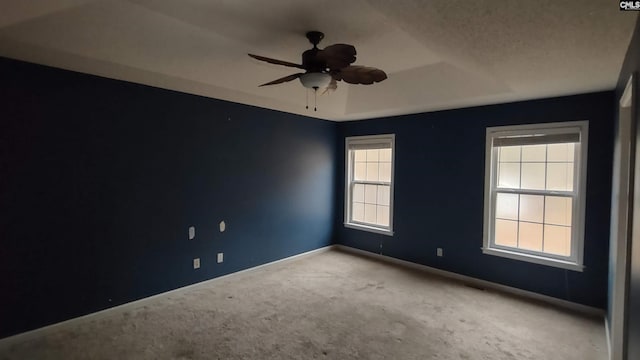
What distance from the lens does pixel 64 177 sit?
2928 millimetres

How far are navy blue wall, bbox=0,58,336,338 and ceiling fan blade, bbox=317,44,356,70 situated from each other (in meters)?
2.24

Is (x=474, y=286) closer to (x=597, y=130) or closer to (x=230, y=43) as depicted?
(x=597, y=130)

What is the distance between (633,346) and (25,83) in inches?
178

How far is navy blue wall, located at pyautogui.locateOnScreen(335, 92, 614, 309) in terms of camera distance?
337 cm

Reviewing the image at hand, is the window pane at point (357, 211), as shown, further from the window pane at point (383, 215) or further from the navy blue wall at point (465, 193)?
the window pane at point (383, 215)

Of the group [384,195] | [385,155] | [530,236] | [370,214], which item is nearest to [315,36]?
[385,155]

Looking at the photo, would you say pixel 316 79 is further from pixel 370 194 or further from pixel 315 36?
pixel 370 194

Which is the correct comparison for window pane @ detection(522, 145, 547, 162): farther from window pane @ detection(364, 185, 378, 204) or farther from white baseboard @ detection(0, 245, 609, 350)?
window pane @ detection(364, 185, 378, 204)

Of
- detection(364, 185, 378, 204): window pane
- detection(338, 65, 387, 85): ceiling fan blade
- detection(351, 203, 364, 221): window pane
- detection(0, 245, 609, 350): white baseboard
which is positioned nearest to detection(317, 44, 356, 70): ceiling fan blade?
detection(338, 65, 387, 85): ceiling fan blade

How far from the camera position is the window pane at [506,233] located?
3.97 m

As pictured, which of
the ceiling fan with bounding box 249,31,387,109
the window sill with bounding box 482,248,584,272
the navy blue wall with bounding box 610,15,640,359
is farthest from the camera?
the window sill with bounding box 482,248,584,272

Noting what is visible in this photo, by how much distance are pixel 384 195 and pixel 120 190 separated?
370cm

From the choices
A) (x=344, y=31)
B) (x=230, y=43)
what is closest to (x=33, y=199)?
(x=230, y=43)

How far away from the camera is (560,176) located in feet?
11.9
